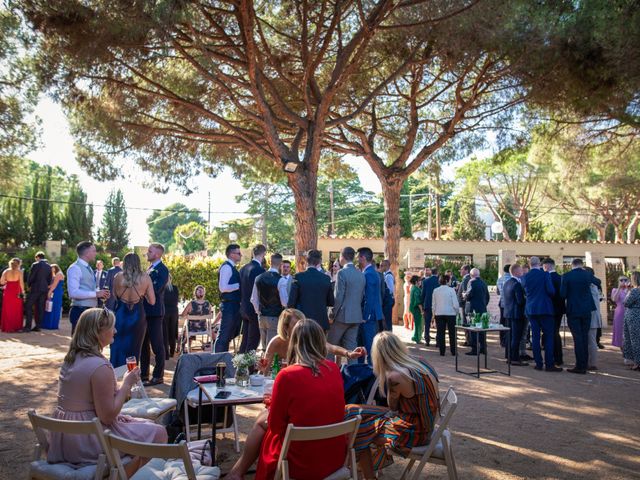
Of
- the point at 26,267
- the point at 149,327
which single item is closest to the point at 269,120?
the point at 149,327

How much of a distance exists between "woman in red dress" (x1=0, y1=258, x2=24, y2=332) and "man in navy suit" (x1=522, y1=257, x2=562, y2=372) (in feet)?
34.5

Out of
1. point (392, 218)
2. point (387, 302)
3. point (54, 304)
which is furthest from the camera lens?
point (392, 218)

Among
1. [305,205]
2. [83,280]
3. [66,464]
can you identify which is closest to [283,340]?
[66,464]

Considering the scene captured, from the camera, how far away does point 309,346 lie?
3.21m

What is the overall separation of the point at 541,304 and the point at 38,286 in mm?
10185

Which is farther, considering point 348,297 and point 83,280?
point 348,297

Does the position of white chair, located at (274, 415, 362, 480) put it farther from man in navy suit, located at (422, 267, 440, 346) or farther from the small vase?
man in navy suit, located at (422, 267, 440, 346)

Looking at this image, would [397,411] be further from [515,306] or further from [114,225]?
[114,225]

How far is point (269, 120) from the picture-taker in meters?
10.0

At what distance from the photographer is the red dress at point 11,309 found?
40.0 ft

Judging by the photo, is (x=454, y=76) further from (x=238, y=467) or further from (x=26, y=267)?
(x=26, y=267)

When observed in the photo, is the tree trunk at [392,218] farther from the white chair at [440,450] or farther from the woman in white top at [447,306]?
the white chair at [440,450]

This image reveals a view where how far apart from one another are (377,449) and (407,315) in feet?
33.0

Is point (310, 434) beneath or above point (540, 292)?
beneath
